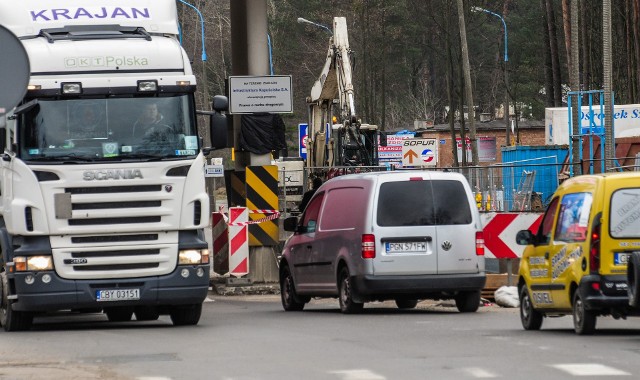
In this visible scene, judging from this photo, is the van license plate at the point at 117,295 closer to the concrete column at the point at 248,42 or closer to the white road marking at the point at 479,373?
the white road marking at the point at 479,373

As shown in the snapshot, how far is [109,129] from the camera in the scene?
1753 cm

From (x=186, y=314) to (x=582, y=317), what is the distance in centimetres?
538

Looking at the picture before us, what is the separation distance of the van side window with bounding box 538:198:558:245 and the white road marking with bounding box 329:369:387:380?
16.2 ft

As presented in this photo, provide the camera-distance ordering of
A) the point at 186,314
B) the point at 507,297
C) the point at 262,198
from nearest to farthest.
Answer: the point at 186,314 < the point at 507,297 < the point at 262,198

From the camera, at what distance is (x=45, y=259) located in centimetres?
1738

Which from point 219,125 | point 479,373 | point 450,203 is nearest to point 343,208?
point 450,203

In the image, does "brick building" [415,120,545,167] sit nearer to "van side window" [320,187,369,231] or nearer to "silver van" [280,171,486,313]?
"van side window" [320,187,369,231]

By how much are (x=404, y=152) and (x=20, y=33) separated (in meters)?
28.9

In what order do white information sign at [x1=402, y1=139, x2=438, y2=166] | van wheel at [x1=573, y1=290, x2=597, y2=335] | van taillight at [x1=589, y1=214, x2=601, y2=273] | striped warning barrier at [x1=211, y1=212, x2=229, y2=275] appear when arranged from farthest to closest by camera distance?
1. white information sign at [x1=402, y1=139, x2=438, y2=166]
2. striped warning barrier at [x1=211, y1=212, x2=229, y2=275]
3. van wheel at [x1=573, y1=290, x2=597, y2=335]
4. van taillight at [x1=589, y1=214, x2=601, y2=273]

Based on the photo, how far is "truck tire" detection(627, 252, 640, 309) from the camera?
14.5 m

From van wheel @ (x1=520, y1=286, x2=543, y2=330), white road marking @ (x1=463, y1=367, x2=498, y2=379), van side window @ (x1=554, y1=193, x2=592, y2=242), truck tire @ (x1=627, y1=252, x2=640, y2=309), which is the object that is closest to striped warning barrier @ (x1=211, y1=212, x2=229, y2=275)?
van wheel @ (x1=520, y1=286, x2=543, y2=330)

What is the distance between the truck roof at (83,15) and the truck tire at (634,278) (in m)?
6.77

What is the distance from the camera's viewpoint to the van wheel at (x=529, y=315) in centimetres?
1691

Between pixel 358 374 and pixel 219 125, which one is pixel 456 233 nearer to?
pixel 219 125
